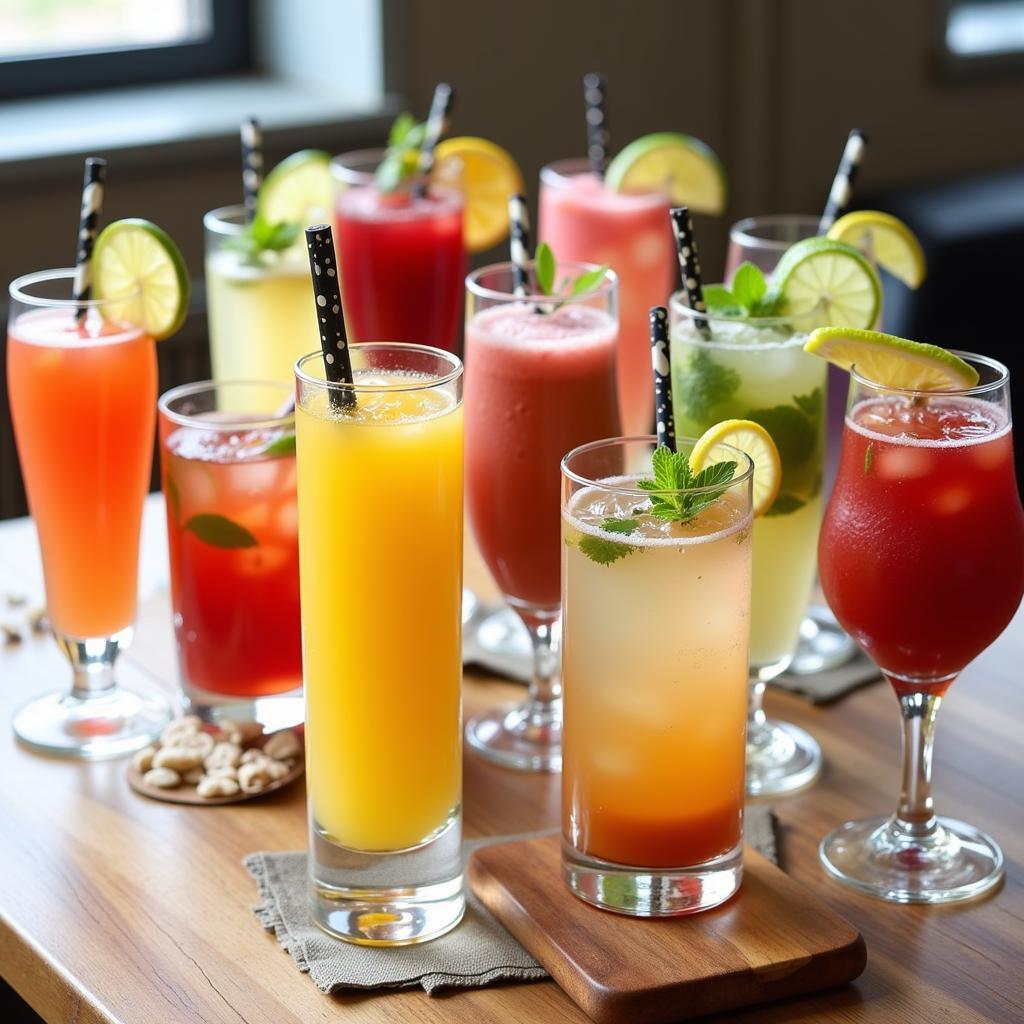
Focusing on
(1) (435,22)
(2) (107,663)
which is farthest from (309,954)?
(1) (435,22)

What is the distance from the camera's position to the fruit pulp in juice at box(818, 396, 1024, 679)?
3.82 ft

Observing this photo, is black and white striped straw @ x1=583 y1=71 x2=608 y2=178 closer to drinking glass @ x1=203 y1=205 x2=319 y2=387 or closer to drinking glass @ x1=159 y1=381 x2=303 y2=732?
drinking glass @ x1=203 y1=205 x2=319 y2=387

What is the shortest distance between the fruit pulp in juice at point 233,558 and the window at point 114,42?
2353 mm

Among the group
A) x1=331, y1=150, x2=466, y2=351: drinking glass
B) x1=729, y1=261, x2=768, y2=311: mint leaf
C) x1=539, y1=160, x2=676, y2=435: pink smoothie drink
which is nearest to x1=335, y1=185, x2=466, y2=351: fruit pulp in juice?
x1=331, y1=150, x2=466, y2=351: drinking glass

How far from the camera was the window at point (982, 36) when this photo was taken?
426cm

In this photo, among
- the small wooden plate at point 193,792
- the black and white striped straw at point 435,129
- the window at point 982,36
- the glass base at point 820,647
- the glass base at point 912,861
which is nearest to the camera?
the glass base at point 912,861

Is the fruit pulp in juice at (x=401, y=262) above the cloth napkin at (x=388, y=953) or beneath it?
above

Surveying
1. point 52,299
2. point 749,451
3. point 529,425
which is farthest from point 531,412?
point 52,299

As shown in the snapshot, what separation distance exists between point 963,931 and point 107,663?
81 cm

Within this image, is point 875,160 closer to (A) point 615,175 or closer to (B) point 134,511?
(A) point 615,175

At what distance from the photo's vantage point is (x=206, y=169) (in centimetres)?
337

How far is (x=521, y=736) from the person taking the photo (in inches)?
58.1

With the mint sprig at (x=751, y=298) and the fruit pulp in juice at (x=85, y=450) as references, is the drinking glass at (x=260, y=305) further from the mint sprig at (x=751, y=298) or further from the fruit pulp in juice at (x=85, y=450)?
the mint sprig at (x=751, y=298)

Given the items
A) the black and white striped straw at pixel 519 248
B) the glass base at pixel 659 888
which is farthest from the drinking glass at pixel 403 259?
the glass base at pixel 659 888
